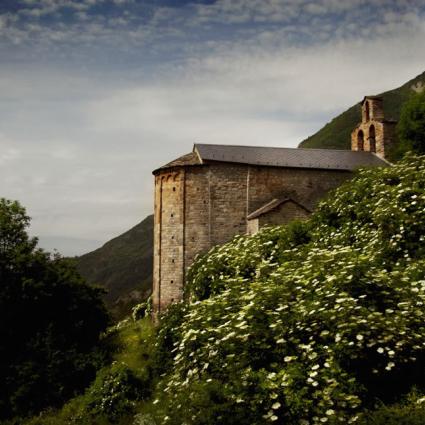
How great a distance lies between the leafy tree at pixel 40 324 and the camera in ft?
85.2

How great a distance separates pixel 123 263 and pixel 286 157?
77203mm

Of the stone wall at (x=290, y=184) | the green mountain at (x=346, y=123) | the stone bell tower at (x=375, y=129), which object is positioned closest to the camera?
the stone wall at (x=290, y=184)

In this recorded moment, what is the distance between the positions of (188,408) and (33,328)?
78.7 feet

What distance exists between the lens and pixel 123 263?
107m

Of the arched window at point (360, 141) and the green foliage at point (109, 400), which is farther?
the arched window at point (360, 141)

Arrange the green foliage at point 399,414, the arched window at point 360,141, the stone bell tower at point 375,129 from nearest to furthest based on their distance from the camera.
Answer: the green foliage at point 399,414 < the stone bell tower at point 375,129 < the arched window at point 360,141

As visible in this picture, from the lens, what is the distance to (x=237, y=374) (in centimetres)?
899

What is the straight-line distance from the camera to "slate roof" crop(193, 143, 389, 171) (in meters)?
34.0

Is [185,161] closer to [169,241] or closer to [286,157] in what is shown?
[169,241]

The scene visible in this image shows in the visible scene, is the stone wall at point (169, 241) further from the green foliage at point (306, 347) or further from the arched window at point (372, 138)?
the green foliage at point (306, 347)

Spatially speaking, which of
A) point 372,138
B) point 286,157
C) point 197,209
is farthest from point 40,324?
point 372,138

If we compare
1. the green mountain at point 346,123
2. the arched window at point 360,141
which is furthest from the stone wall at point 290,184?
the green mountain at point 346,123

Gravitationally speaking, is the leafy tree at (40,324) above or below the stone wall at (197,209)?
below

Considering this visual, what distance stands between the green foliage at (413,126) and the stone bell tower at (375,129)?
90 cm
